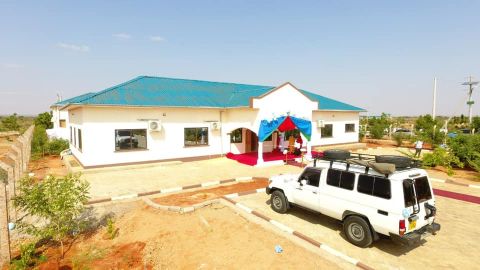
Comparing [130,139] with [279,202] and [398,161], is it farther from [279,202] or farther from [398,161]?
[398,161]

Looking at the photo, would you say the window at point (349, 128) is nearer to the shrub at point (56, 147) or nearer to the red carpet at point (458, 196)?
the red carpet at point (458, 196)

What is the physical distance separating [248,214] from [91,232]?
4.94 metres

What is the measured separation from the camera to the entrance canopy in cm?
1616

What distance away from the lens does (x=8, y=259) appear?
634 cm

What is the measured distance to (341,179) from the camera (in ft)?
22.7

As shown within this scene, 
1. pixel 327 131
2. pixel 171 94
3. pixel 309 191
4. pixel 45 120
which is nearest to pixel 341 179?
pixel 309 191

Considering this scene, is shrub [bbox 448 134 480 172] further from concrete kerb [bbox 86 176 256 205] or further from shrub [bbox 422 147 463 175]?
concrete kerb [bbox 86 176 256 205]

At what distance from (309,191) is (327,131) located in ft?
62.1

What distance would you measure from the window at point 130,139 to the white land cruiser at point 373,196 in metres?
12.0

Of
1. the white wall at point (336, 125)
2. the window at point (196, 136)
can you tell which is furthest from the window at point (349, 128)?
the window at point (196, 136)

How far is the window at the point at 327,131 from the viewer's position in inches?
981

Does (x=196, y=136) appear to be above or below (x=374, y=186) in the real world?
above

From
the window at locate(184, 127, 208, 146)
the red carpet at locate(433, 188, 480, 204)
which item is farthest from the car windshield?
the window at locate(184, 127, 208, 146)

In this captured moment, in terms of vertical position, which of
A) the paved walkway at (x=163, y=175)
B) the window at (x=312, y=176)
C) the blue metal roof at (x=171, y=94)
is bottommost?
the paved walkway at (x=163, y=175)
